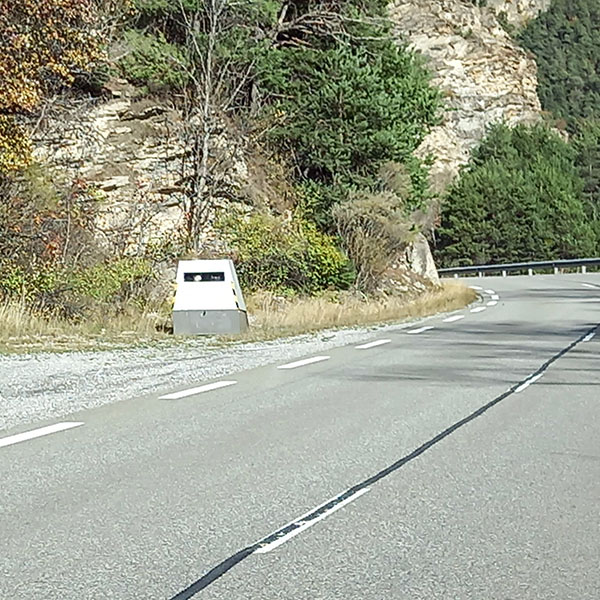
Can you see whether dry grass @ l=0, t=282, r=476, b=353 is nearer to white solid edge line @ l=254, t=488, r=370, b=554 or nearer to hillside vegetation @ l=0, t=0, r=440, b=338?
hillside vegetation @ l=0, t=0, r=440, b=338

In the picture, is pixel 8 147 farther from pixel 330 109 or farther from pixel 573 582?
pixel 573 582

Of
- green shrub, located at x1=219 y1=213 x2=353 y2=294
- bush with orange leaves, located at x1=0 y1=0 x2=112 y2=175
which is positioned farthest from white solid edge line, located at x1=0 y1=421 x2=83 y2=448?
green shrub, located at x1=219 y1=213 x2=353 y2=294

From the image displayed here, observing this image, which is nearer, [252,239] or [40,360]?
[40,360]

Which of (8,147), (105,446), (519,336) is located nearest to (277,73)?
(8,147)

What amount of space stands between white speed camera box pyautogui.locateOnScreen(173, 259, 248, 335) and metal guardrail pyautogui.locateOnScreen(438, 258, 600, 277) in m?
42.5

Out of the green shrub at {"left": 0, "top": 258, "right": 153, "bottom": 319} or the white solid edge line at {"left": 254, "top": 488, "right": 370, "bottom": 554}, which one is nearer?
the white solid edge line at {"left": 254, "top": 488, "right": 370, "bottom": 554}

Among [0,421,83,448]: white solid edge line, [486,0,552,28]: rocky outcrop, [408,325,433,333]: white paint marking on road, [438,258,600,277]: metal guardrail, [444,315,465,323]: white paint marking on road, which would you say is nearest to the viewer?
[0,421,83,448]: white solid edge line

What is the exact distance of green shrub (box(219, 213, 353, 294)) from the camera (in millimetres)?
27516

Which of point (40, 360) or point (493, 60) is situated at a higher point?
point (493, 60)

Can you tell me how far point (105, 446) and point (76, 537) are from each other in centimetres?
269

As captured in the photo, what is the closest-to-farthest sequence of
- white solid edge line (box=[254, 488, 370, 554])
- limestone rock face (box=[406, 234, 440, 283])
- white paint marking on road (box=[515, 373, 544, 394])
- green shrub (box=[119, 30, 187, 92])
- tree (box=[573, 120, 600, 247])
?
white solid edge line (box=[254, 488, 370, 554]) < white paint marking on road (box=[515, 373, 544, 394]) < green shrub (box=[119, 30, 187, 92]) < limestone rock face (box=[406, 234, 440, 283]) < tree (box=[573, 120, 600, 247])

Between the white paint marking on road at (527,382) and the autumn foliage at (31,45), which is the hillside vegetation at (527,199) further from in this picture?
the white paint marking on road at (527,382)

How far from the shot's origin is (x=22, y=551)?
18.1ft

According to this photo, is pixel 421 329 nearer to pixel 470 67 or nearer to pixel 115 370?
pixel 115 370
